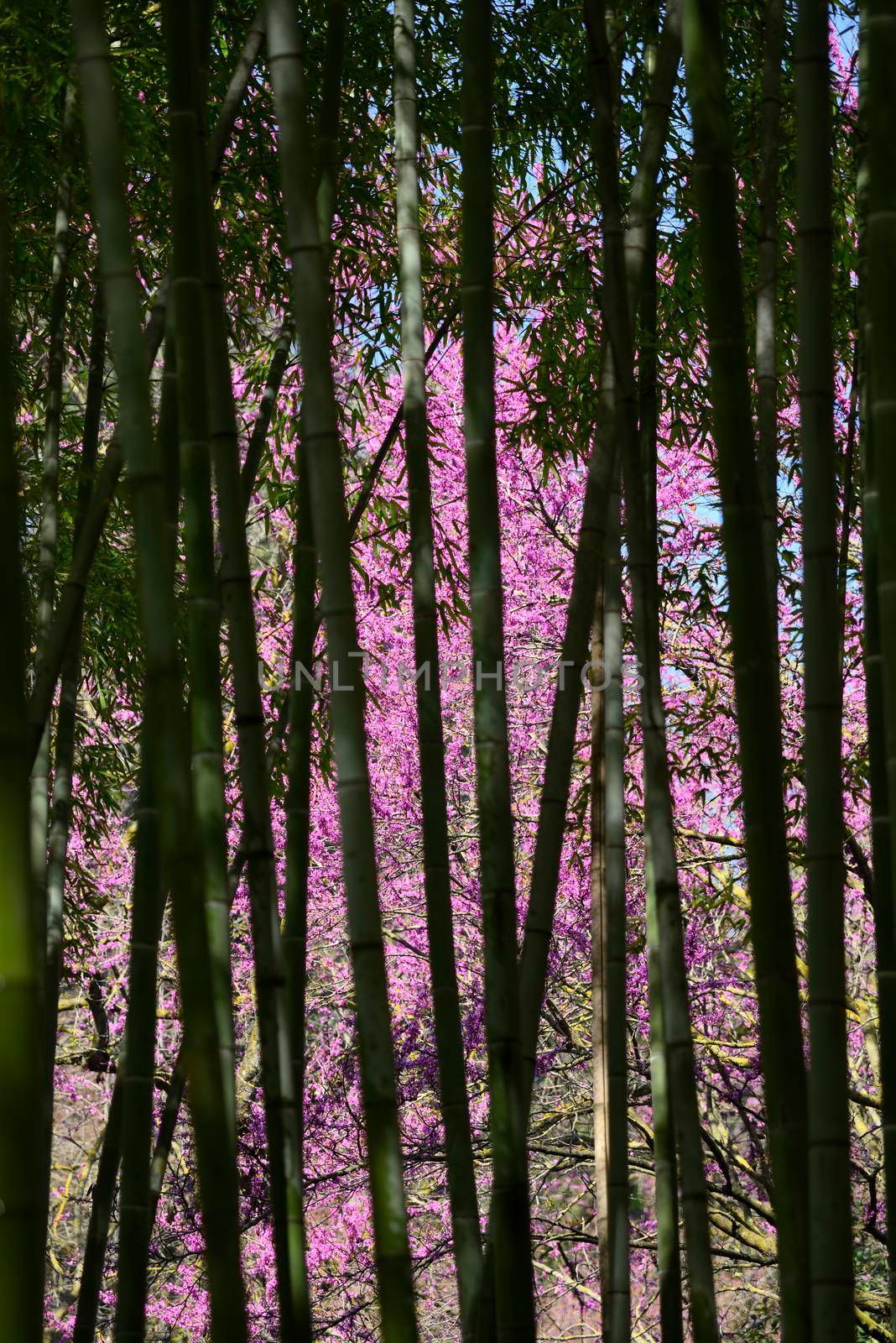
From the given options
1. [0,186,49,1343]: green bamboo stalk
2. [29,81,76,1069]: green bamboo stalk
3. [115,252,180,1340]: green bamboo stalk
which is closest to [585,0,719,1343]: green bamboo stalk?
[115,252,180,1340]: green bamboo stalk

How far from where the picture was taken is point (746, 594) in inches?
42.7

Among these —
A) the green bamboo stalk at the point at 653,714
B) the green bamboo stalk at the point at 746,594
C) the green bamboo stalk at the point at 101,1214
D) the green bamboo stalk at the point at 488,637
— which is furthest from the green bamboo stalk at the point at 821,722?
the green bamboo stalk at the point at 101,1214

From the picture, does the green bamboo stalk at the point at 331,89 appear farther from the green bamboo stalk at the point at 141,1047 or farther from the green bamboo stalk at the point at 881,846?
the green bamboo stalk at the point at 881,846

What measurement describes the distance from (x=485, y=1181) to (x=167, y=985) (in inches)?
70.0

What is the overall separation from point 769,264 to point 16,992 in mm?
1453

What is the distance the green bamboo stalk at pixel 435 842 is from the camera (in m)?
1.52

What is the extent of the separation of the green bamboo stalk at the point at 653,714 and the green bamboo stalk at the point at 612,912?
67 millimetres

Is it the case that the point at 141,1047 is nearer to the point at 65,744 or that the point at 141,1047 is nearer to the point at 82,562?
the point at 82,562

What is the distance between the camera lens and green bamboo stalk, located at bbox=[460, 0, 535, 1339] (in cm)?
116

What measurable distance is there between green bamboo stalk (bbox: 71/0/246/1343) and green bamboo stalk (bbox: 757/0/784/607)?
94 cm

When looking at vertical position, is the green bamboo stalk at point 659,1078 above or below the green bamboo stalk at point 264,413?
below

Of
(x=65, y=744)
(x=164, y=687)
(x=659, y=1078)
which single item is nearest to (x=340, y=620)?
(x=164, y=687)

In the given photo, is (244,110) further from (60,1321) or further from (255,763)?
(60,1321)

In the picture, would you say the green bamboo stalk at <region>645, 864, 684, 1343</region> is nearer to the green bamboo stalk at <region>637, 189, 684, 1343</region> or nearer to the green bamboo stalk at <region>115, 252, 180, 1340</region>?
the green bamboo stalk at <region>637, 189, 684, 1343</region>
